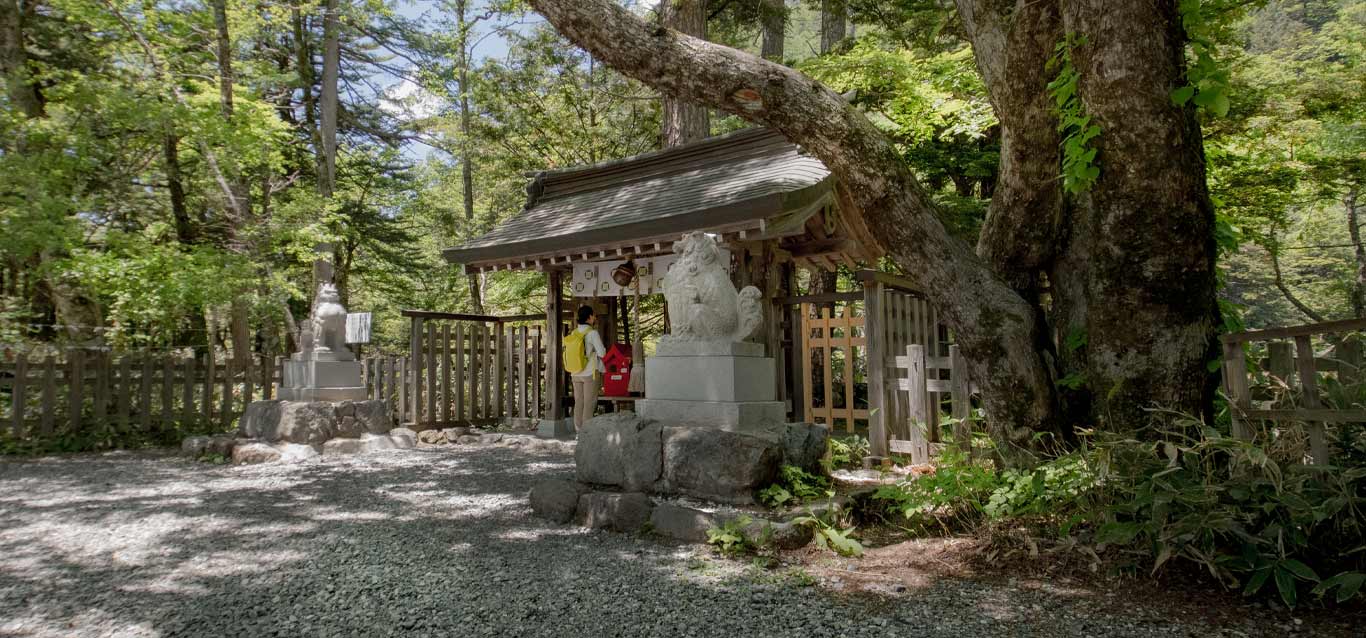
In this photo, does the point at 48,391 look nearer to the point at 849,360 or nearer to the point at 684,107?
the point at 684,107

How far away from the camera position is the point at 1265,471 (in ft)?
9.55

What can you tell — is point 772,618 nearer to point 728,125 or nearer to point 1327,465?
point 1327,465

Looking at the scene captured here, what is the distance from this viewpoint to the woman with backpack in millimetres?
9070

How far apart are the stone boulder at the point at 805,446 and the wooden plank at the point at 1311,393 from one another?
271cm

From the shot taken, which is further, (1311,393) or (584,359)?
(584,359)

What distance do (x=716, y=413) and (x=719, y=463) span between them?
1.32ft

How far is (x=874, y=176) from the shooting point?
432 cm

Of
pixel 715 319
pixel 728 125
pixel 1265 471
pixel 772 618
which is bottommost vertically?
pixel 772 618

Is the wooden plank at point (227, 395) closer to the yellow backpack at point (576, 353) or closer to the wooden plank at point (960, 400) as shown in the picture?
the yellow backpack at point (576, 353)

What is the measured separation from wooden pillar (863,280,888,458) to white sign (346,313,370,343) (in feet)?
23.3

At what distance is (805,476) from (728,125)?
501 inches

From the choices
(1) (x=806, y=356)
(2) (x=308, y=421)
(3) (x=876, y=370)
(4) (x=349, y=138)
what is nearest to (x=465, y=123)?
(4) (x=349, y=138)

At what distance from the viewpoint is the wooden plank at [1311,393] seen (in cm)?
281

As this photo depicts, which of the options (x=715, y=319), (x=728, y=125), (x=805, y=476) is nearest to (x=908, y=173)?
(x=715, y=319)
